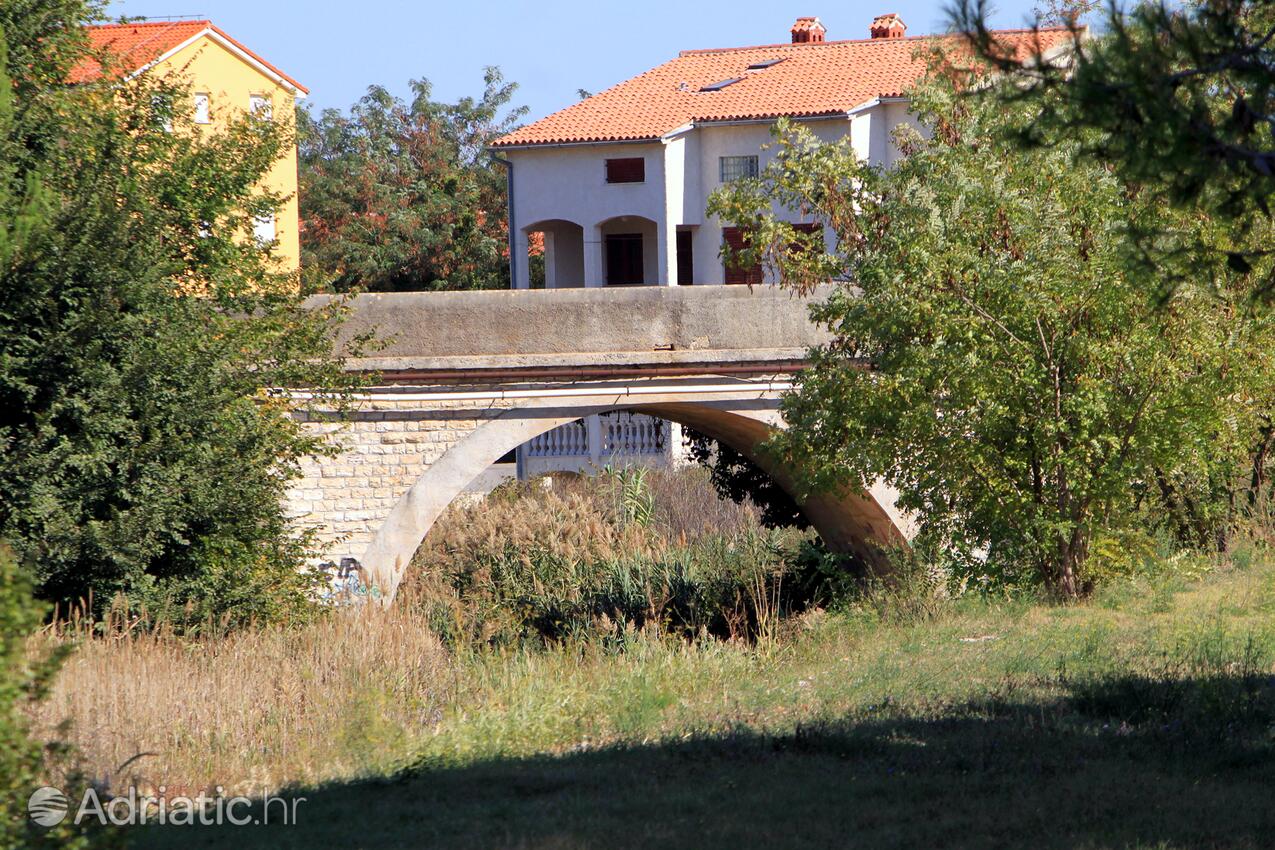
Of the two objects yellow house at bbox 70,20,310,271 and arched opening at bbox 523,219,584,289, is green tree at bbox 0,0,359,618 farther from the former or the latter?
arched opening at bbox 523,219,584,289

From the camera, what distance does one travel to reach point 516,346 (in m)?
13.1

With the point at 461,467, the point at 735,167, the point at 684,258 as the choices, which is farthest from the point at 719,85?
the point at 461,467

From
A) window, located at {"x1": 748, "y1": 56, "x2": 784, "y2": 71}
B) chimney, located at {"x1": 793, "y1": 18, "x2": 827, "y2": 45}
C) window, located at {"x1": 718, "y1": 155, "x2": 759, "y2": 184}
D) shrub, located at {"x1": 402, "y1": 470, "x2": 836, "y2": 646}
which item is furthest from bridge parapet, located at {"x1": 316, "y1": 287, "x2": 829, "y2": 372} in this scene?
chimney, located at {"x1": 793, "y1": 18, "x2": 827, "y2": 45}

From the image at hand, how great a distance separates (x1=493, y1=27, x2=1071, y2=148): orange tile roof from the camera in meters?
25.5

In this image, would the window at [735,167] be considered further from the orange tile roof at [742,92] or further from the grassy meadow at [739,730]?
the grassy meadow at [739,730]

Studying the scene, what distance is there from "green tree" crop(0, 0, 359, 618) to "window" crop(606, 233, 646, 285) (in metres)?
17.2

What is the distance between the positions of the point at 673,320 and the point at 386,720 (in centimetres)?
735

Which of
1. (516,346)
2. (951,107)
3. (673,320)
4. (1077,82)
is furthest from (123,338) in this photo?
(1077,82)

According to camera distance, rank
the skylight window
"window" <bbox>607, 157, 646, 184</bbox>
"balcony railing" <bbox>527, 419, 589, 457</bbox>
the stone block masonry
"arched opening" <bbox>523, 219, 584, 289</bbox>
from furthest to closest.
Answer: "arched opening" <bbox>523, 219, 584, 289</bbox> → the skylight window → "window" <bbox>607, 157, 646, 184</bbox> → "balcony railing" <bbox>527, 419, 589, 457</bbox> → the stone block masonry

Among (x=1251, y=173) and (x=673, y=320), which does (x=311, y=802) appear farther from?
(x=673, y=320)

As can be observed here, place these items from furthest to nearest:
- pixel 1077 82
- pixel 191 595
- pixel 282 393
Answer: pixel 282 393
pixel 191 595
pixel 1077 82

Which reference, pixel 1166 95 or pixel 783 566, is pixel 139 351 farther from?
pixel 1166 95

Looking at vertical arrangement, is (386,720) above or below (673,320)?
below

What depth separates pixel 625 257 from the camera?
2891cm
